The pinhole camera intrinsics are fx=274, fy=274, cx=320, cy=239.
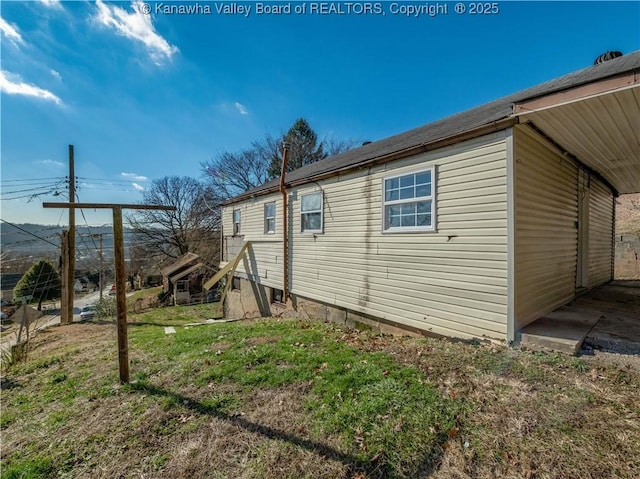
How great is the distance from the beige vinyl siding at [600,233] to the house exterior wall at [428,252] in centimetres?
501

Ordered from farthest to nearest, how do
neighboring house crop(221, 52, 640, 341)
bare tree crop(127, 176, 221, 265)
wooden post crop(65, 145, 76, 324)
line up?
1. bare tree crop(127, 176, 221, 265)
2. wooden post crop(65, 145, 76, 324)
3. neighboring house crop(221, 52, 640, 341)

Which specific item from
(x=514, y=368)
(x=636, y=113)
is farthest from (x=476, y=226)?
(x=636, y=113)

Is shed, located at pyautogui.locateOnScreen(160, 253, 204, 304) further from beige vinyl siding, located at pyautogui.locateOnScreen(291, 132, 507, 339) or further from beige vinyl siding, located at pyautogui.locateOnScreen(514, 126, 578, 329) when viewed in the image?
beige vinyl siding, located at pyautogui.locateOnScreen(514, 126, 578, 329)

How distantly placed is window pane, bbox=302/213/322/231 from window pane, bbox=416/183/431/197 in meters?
3.07

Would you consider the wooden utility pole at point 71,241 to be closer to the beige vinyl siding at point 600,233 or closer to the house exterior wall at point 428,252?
the house exterior wall at point 428,252

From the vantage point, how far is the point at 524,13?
558 centimetres

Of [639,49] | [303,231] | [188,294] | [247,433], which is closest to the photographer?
[247,433]

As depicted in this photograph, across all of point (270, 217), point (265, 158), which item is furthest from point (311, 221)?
point (265, 158)

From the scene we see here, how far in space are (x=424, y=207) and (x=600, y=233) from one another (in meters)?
6.67

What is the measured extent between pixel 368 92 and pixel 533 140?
429 inches

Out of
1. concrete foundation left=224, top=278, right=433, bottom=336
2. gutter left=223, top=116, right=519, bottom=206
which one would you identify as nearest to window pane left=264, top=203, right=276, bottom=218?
gutter left=223, top=116, right=519, bottom=206

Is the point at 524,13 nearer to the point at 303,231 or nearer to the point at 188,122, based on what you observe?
the point at 303,231

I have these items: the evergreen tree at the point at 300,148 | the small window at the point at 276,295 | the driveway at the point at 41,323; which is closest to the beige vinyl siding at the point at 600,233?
the small window at the point at 276,295

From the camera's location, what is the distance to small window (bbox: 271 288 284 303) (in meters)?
9.60
